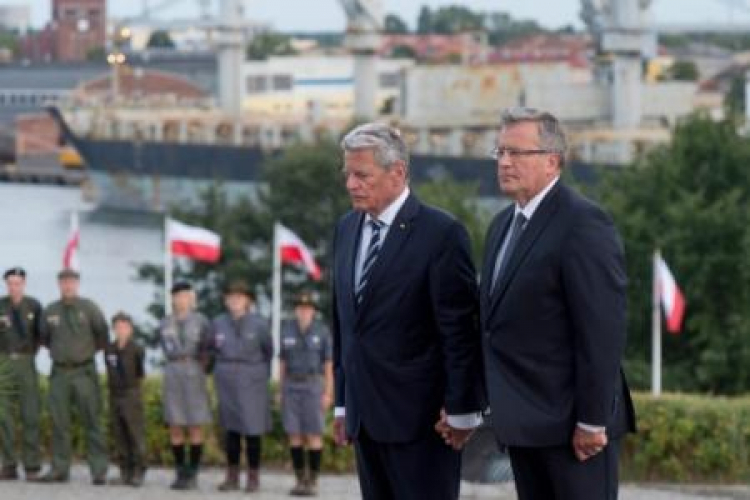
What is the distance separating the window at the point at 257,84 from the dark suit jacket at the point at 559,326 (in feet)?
375

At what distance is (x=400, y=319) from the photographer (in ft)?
19.9

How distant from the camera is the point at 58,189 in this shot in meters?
103

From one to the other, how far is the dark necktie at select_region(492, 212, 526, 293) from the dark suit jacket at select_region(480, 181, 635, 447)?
0.02m

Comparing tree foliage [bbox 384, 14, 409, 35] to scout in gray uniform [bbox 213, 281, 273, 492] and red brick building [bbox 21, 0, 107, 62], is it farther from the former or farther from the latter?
scout in gray uniform [bbox 213, 281, 273, 492]

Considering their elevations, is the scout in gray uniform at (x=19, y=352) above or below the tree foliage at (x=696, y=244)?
above

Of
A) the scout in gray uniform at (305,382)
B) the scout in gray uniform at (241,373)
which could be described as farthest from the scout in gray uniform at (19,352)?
the scout in gray uniform at (305,382)

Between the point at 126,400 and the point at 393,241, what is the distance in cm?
577

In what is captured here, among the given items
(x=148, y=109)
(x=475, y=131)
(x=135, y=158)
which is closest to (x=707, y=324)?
(x=475, y=131)

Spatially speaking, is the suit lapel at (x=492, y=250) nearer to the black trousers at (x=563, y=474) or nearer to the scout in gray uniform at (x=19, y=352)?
the black trousers at (x=563, y=474)

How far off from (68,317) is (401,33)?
508 ft

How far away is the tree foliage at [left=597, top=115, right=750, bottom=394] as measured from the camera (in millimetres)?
22906

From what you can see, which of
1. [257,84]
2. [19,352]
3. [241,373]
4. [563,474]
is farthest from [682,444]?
[257,84]

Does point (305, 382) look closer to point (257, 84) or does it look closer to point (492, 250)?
point (492, 250)

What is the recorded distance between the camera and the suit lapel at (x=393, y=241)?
6.07 meters
